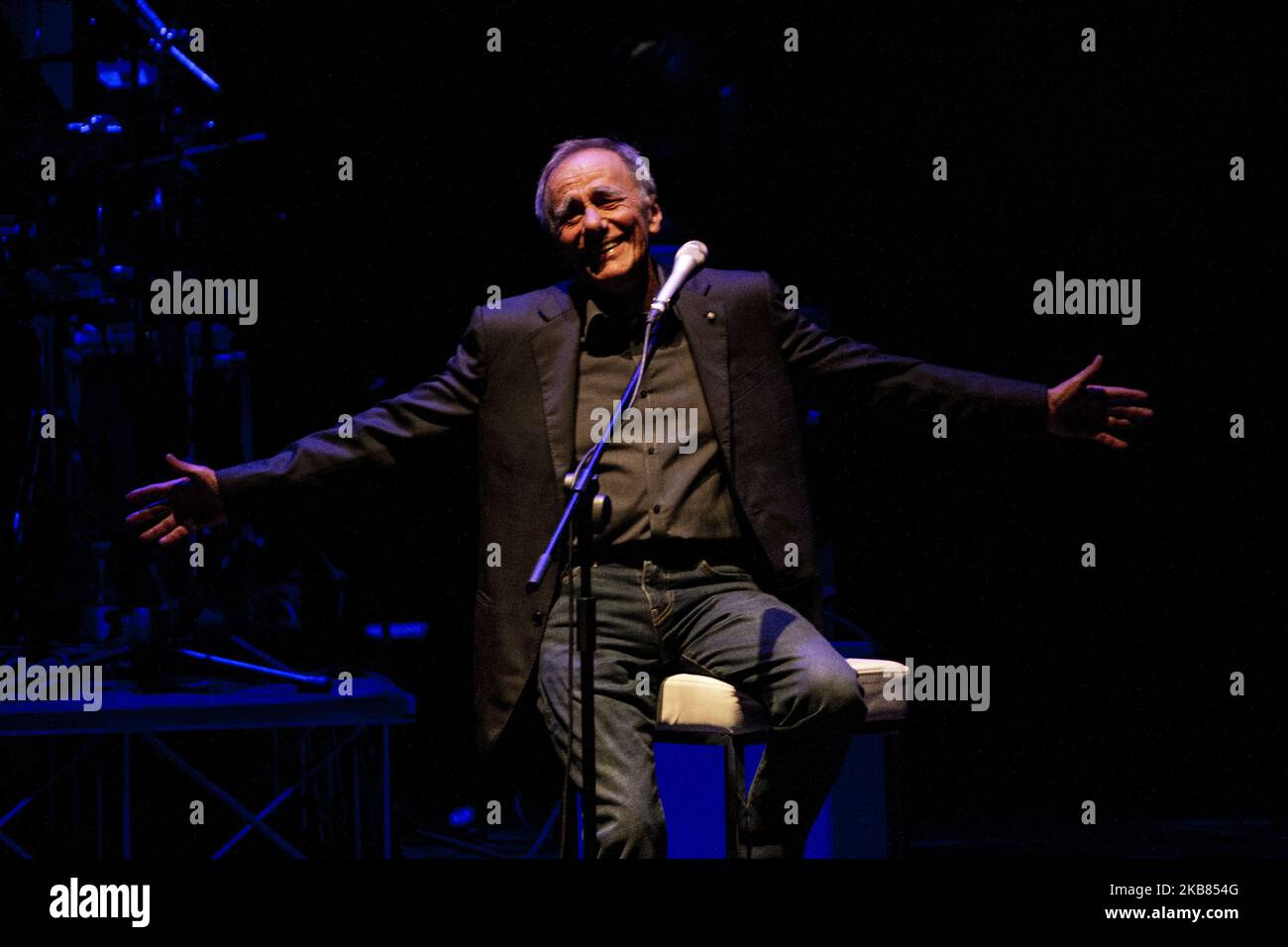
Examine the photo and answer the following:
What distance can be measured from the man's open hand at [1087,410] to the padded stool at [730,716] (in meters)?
0.66

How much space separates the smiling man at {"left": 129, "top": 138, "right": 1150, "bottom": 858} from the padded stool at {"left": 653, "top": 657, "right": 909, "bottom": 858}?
0.04 m

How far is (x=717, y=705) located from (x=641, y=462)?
0.58 metres

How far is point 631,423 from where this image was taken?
10.3 feet

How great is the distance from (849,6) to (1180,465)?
1969 millimetres

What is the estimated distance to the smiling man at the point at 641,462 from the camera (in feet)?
9.59

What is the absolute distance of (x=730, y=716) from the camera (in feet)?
9.50

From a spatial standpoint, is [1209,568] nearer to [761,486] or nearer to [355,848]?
[761,486]

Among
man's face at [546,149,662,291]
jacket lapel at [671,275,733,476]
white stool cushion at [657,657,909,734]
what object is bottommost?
white stool cushion at [657,657,909,734]

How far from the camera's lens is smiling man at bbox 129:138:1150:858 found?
2922mm
